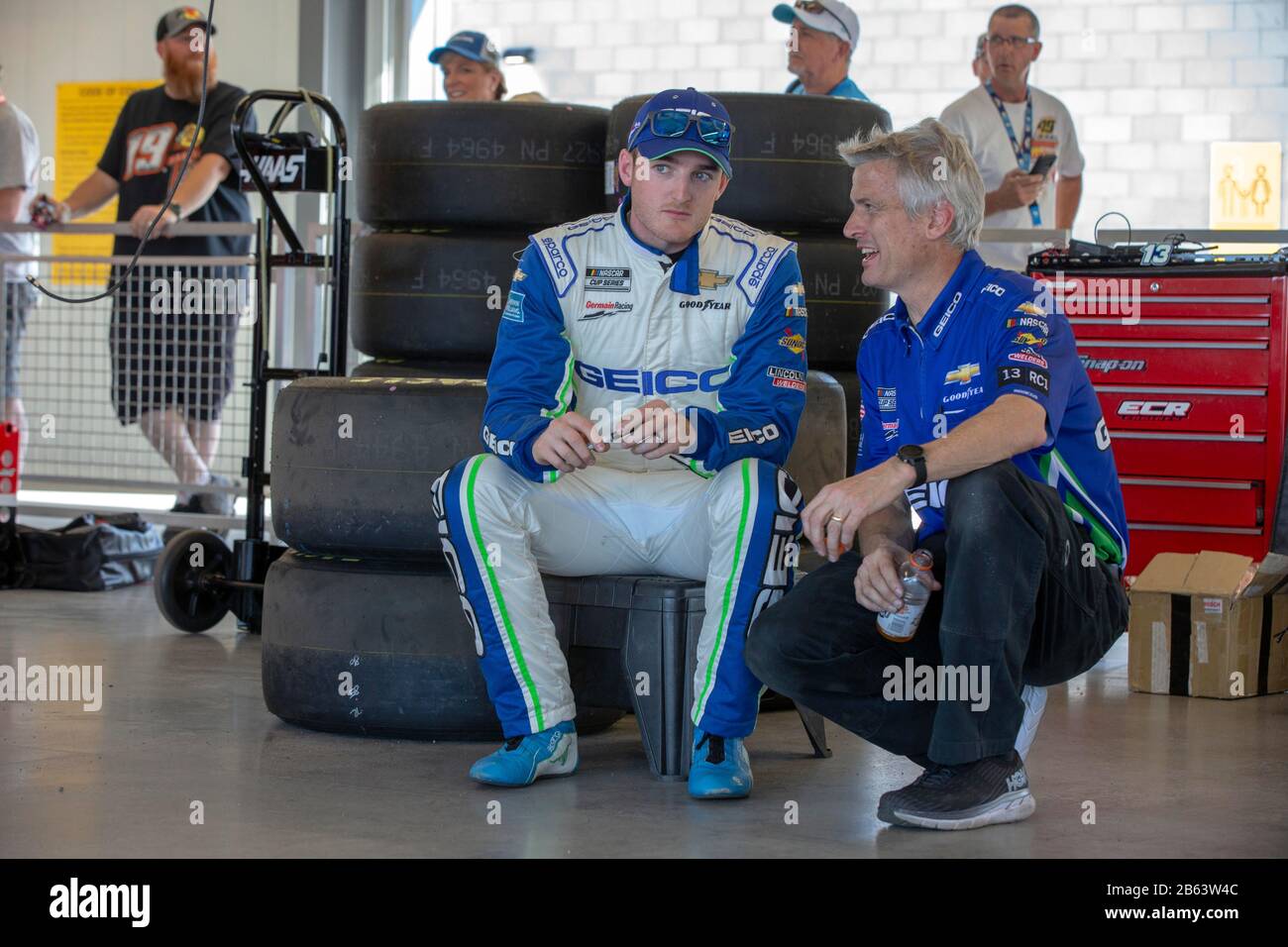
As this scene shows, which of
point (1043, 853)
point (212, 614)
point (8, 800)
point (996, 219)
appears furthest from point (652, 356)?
point (996, 219)

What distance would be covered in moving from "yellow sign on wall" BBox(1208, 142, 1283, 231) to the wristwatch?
6.26 metres

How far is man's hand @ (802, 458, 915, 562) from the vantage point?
2260 mm

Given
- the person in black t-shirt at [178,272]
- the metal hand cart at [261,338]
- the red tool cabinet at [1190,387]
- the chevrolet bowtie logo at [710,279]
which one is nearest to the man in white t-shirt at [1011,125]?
the red tool cabinet at [1190,387]

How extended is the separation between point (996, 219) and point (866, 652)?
11.2 ft

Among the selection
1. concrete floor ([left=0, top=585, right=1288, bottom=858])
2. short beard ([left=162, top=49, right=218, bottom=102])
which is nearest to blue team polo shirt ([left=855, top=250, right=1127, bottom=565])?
concrete floor ([left=0, top=585, right=1288, bottom=858])

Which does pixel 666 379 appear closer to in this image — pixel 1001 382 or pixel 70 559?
pixel 1001 382

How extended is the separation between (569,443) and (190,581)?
7.27 ft

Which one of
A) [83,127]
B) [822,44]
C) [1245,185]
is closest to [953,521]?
[822,44]

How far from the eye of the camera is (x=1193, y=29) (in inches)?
316

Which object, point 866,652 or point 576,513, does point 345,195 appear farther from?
point 866,652

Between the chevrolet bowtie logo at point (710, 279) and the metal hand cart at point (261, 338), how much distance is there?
5.04 ft

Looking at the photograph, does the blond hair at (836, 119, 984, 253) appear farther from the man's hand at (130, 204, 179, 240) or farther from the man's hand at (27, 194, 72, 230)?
the man's hand at (27, 194, 72, 230)

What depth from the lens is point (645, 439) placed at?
2549 mm

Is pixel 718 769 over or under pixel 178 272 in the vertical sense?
under
